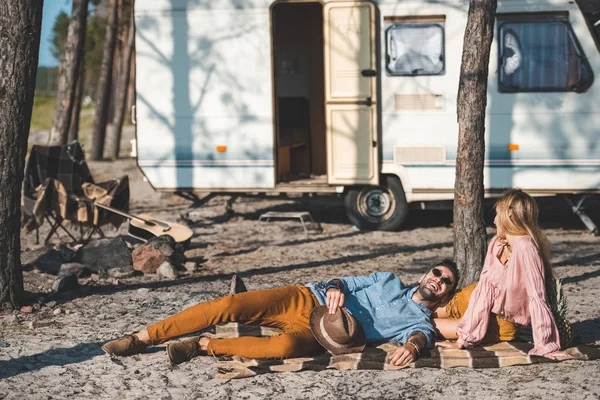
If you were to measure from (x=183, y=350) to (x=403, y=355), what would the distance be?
1227 millimetres

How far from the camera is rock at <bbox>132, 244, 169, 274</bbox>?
7.71 meters

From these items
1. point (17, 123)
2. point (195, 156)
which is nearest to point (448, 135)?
point (195, 156)

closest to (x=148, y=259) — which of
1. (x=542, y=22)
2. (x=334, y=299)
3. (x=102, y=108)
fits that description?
(x=334, y=299)

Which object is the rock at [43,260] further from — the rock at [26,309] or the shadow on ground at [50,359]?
the shadow on ground at [50,359]

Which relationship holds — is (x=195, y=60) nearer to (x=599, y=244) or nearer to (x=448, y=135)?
(x=448, y=135)

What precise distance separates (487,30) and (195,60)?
466 centimetres

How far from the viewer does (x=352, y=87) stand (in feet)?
32.2

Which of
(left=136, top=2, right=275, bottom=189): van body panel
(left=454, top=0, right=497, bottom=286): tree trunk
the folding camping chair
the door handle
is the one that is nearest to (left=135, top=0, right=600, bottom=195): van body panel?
(left=136, top=2, right=275, bottom=189): van body panel

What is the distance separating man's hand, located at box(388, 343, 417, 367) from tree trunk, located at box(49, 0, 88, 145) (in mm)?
8188

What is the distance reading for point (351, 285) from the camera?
17.3 feet

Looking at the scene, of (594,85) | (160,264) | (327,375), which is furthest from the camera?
(594,85)

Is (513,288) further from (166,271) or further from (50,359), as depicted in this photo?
(166,271)

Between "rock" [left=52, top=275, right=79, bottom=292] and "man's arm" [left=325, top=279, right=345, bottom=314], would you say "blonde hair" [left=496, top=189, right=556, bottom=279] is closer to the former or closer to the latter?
"man's arm" [left=325, top=279, right=345, bottom=314]

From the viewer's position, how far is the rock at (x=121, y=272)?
756 cm
